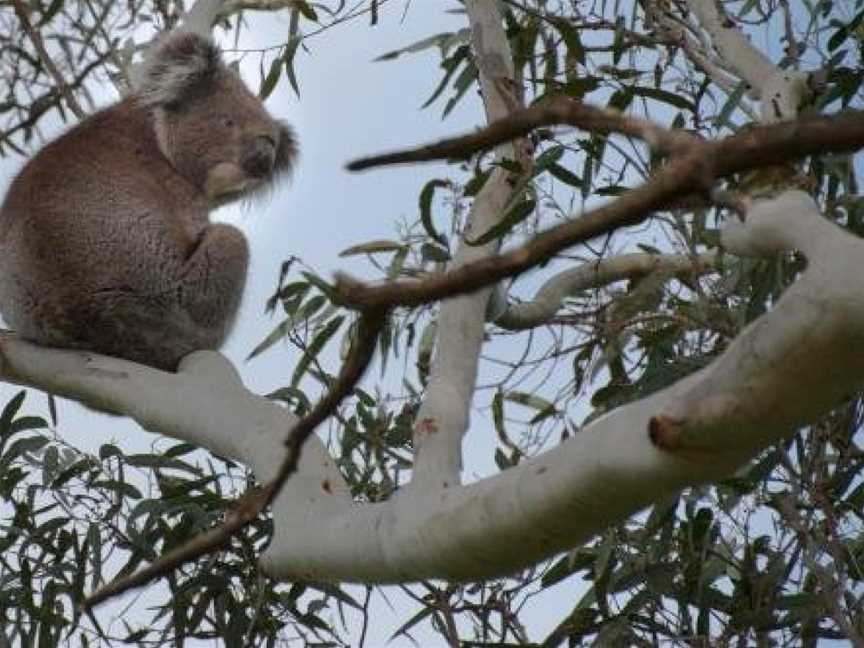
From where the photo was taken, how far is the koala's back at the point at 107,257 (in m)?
3.04

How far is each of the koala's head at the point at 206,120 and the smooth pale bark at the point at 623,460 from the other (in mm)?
1667

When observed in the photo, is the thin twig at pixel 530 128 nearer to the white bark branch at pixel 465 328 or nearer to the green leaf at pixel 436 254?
the white bark branch at pixel 465 328

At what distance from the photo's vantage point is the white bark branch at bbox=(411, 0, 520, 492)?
1.76 metres

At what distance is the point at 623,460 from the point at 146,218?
87.1 inches

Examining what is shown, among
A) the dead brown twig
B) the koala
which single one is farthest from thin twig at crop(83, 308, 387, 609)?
the koala

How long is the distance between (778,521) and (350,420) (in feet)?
2.71

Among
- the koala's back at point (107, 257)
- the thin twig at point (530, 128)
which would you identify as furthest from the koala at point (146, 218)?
the thin twig at point (530, 128)

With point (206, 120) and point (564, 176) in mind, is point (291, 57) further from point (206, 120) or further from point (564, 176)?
point (564, 176)

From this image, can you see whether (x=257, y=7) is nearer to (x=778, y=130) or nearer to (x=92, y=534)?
(x=92, y=534)

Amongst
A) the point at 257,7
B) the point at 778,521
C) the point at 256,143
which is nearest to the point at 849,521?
the point at 778,521

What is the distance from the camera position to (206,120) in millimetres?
3590

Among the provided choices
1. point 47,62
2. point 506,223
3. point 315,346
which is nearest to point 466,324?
point 506,223

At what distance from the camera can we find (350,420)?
10.2ft

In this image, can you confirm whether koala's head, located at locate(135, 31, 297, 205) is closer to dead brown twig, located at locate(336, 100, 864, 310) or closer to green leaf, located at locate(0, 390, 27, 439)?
green leaf, located at locate(0, 390, 27, 439)
